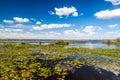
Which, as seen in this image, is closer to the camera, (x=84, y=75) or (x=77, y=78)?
(x=77, y=78)

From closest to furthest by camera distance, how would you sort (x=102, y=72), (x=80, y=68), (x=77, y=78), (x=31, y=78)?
(x=31, y=78) → (x=77, y=78) → (x=102, y=72) → (x=80, y=68)

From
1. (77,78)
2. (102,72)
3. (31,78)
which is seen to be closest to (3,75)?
(31,78)

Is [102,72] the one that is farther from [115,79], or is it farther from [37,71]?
[37,71]

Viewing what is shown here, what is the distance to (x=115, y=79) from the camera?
13.9 meters

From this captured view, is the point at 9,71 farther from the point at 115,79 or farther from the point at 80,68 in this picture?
the point at 115,79

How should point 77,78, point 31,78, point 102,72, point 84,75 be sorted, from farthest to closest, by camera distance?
point 102,72
point 84,75
point 77,78
point 31,78

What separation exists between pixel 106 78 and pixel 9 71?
7.04 metres

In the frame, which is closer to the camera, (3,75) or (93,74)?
(3,75)

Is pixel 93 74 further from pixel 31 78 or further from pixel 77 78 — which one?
pixel 31 78

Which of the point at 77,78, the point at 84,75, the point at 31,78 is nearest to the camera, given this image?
the point at 31,78

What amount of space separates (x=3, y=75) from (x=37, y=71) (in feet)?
8.52

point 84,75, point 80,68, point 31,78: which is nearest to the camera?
point 31,78

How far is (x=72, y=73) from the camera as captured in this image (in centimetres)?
1440

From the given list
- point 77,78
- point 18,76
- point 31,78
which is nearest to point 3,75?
point 18,76
